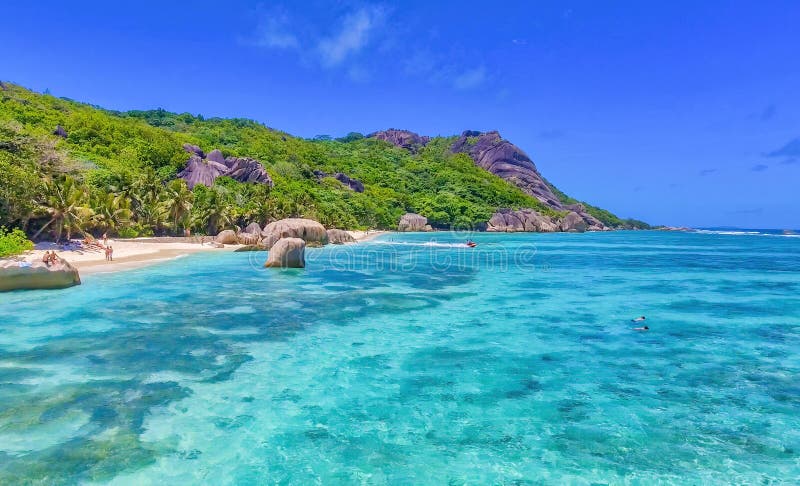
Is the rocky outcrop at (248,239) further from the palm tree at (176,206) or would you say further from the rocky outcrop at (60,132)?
the rocky outcrop at (60,132)

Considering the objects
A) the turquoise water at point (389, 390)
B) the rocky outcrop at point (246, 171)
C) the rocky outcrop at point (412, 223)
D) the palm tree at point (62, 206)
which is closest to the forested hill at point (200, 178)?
the palm tree at point (62, 206)

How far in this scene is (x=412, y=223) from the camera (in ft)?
315

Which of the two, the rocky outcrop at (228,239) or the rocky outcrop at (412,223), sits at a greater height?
the rocky outcrop at (412,223)

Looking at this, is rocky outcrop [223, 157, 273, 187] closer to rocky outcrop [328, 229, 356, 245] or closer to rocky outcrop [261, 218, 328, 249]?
rocky outcrop [328, 229, 356, 245]

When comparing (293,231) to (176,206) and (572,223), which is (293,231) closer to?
(176,206)

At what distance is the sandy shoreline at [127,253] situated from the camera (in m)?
24.3

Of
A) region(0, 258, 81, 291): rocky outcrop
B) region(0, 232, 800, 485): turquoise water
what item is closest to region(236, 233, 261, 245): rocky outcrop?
region(0, 258, 81, 291): rocky outcrop

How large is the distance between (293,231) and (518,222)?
266 ft

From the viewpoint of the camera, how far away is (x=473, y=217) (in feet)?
350

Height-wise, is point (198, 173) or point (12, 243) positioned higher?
point (198, 173)

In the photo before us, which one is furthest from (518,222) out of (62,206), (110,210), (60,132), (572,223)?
(62,206)

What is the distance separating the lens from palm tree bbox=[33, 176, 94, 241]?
92.6ft

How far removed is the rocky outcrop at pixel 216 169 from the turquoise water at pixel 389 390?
183 feet

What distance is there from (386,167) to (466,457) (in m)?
131
